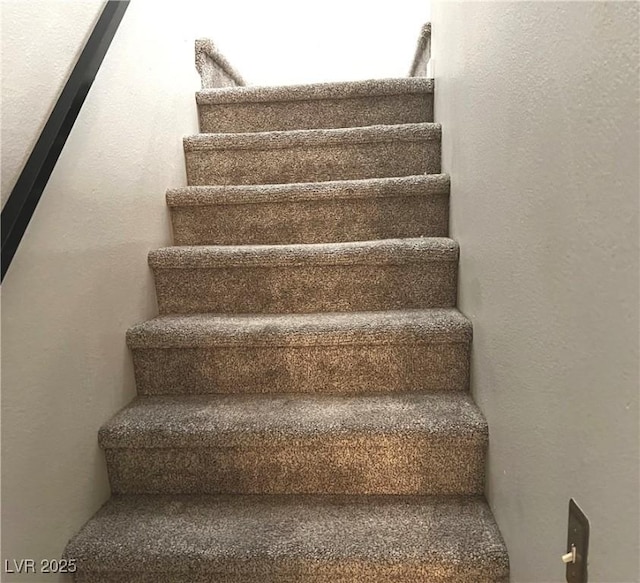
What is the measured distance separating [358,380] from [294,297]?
0.34 m

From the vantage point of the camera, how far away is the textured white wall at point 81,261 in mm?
868

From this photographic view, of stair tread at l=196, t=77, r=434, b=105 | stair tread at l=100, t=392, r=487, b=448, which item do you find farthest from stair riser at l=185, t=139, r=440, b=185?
stair tread at l=100, t=392, r=487, b=448

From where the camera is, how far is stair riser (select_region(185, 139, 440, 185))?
1.72 meters

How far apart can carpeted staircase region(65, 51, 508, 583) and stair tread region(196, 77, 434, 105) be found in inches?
9.5

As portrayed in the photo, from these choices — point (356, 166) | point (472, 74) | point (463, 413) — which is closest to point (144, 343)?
point (463, 413)

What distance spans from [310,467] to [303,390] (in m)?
0.23

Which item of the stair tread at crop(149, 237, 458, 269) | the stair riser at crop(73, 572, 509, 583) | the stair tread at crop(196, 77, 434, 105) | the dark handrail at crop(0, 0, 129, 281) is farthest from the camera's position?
the stair tread at crop(196, 77, 434, 105)

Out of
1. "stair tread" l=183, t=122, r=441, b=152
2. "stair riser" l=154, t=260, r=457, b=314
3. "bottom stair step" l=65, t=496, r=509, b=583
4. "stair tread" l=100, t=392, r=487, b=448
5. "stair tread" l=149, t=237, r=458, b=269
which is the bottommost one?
"bottom stair step" l=65, t=496, r=509, b=583

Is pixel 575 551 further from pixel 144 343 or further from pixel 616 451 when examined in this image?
pixel 144 343

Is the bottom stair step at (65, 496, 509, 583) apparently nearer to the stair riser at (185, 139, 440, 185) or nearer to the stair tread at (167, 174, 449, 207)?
the stair tread at (167, 174, 449, 207)

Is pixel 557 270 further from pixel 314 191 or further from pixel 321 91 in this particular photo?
pixel 321 91

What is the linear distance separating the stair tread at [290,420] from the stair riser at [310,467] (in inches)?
0.8

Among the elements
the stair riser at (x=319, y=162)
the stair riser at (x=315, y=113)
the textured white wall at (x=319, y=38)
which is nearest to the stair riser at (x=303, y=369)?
the stair riser at (x=319, y=162)

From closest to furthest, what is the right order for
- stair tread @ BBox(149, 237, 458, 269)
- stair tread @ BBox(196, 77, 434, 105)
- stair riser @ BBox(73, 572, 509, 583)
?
stair riser @ BBox(73, 572, 509, 583) < stair tread @ BBox(149, 237, 458, 269) < stair tread @ BBox(196, 77, 434, 105)
